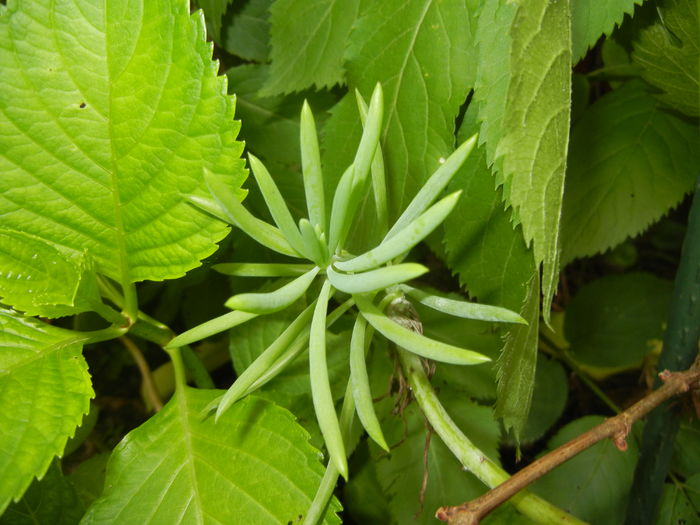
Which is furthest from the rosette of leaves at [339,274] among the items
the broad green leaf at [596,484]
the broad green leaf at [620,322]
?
the broad green leaf at [620,322]

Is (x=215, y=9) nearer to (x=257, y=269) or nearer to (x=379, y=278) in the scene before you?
(x=257, y=269)

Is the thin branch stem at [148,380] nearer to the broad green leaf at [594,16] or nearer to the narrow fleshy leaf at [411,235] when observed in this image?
the narrow fleshy leaf at [411,235]

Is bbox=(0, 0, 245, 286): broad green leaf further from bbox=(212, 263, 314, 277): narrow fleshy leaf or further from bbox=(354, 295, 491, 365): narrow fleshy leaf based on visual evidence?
bbox=(354, 295, 491, 365): narrow fleshy leaf

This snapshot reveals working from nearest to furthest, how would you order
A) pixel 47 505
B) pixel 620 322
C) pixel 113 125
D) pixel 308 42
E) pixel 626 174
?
pixel 113 125 → pixel 47 505 → pixel 308 42 → pixel 626 174 → pixel 620 322

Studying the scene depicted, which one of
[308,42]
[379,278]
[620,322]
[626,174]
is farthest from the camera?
[620,322]

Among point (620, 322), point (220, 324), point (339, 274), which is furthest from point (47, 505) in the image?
point (620, 322)

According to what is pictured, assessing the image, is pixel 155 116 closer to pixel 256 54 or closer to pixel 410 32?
pixel 410 32

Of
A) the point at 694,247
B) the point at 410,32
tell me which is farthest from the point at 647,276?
the point at 410,32

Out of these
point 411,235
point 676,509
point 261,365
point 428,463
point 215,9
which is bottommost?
point 676,509

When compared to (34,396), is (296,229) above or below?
above
